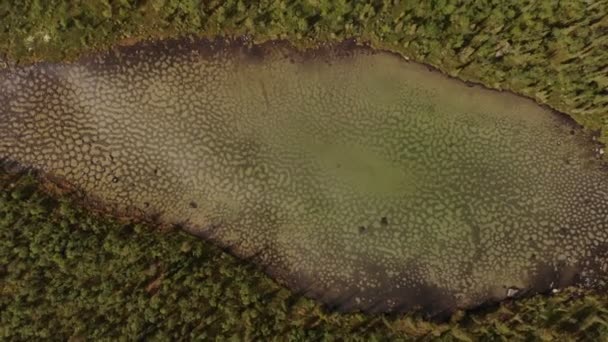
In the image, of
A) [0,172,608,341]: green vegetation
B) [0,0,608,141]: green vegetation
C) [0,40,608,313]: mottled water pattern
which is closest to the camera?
[0,172,608,341]: green vegetation

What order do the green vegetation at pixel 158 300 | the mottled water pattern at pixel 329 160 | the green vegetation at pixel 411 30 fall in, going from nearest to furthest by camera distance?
the green vegetation at pixel 158 300 → the green vegetation at pixel 411 30 → the mottled water pattern at pixel 329 160

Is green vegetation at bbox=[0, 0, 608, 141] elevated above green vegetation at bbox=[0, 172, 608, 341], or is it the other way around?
green vegetation at bbox=[0, 0, 608, 141]

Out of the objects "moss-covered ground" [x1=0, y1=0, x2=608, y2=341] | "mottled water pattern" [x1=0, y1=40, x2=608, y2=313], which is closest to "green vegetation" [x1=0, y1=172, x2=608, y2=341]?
"moss-covered ground" [x1=0, y1=0, x2=608, y2=341]

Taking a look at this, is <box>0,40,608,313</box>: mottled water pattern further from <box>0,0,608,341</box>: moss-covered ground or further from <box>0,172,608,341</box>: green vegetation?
<box>0,172,608,341</box>: green vegetation

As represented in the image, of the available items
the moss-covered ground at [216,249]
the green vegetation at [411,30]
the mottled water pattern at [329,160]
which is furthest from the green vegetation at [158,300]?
the green vegetation at [411,30]

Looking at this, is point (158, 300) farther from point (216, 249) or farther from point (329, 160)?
point (329, 160)

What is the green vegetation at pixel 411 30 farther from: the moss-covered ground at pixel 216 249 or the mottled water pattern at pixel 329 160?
the mottled water pattern at pixel 329 160

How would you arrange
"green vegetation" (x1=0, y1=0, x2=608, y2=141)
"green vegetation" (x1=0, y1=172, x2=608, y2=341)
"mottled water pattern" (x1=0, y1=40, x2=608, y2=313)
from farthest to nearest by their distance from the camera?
"mottled water pattern" (x1=0, y1=40, x2=608, y2=313)
"green vegetation" (x1=0, y1=0, x2=608, y2=141)
"green vegetation" (x1=0, y1=172, x2=608, y2=341)
